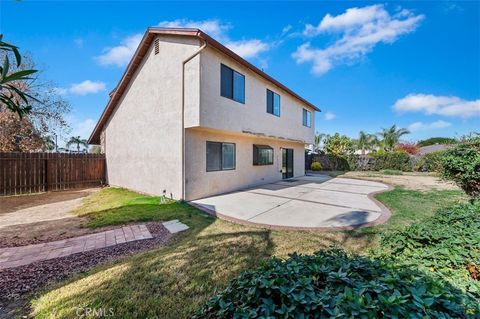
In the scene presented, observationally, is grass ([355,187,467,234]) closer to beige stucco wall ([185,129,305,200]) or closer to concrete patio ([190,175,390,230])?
concrete patio ([190,175,390,230])

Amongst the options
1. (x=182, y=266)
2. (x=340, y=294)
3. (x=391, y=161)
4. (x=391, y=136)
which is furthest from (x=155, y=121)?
(x=391, y=136)

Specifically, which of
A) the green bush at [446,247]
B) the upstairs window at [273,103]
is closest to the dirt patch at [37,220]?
the green bush at [446,247]

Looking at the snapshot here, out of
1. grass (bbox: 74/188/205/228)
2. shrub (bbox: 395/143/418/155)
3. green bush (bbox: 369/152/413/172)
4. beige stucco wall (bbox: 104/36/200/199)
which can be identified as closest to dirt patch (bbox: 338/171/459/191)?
green bush (bbox: 369/152/413/172)

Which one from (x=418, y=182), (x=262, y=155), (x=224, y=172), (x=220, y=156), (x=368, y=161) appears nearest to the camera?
(x=220, y=156)

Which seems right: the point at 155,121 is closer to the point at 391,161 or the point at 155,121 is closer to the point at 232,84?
the point at 232,84

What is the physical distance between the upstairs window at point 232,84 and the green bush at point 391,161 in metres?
22.7

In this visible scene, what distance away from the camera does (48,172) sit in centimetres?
1189

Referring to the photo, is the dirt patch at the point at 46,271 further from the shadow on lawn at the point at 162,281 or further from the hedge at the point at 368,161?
the hedge at the point at 368,161

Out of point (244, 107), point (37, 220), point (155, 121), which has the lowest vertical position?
point (37, 220)

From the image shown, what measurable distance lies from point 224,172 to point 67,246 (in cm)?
680

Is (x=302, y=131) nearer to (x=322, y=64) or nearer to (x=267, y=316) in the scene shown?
(x=322, y=64)

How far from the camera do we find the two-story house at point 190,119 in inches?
336

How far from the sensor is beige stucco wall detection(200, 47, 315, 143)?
330 inches

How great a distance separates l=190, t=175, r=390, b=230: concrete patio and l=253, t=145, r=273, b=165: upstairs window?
2909mm
